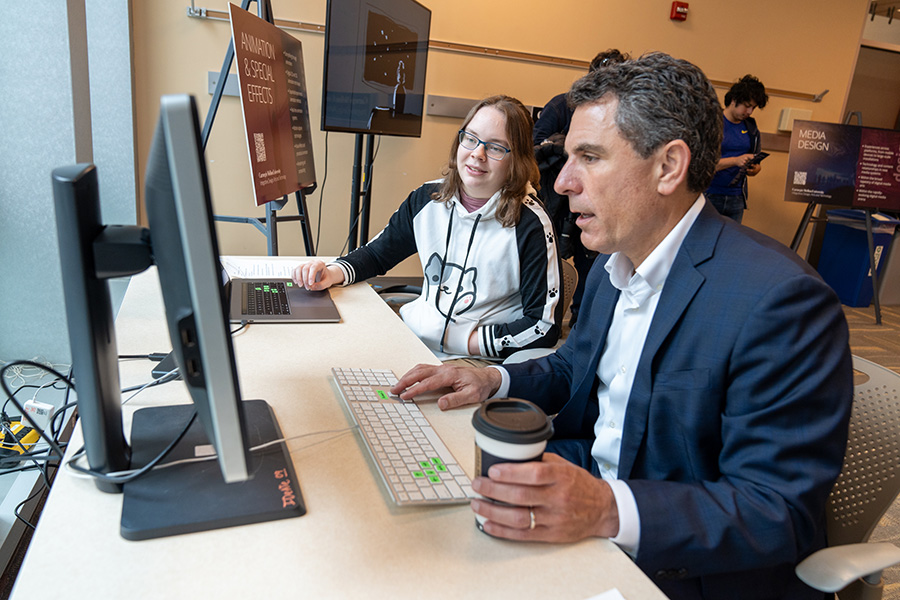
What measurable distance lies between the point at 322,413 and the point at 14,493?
1134 millimetres

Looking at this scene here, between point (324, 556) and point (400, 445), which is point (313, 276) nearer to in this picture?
point (400, 445)

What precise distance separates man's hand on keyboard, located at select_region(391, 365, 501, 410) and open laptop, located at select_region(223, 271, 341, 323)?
0.42 meters

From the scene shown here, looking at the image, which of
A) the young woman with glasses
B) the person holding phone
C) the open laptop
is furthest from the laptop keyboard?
the person holding phone

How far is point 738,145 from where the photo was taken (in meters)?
4.22

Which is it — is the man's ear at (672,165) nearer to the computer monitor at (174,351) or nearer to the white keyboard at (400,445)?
the white keyboard at (400,445)

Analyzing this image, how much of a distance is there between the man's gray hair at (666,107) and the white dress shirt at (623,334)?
0.10 meters

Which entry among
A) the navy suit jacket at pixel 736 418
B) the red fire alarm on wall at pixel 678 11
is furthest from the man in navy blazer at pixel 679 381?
the red fire alarm on wall at pixel 678 11

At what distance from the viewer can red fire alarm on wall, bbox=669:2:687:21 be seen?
13.6 feet

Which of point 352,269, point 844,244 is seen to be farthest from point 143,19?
point 844,244

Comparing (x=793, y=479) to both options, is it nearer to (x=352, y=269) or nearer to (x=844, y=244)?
Result: (x=352, y=269)

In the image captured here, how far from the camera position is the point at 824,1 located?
4633mm

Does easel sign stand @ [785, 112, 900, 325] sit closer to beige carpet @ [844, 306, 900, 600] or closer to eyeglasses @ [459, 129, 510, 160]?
beige carpet @ [844, 306, 900, 600]

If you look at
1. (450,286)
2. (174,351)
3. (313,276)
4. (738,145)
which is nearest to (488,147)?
(450,286)

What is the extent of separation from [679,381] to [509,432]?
1.26ft
